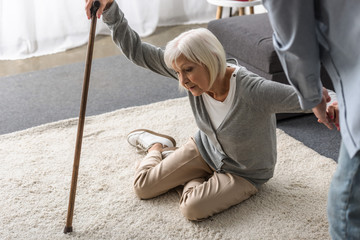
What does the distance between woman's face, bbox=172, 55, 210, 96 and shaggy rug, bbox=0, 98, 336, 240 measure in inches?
19.1

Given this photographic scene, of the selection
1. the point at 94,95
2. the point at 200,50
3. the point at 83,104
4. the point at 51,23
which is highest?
the point at 200,50

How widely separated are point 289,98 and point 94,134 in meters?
1.20

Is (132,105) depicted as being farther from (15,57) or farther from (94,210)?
(15,57)

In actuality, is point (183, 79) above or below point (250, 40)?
above

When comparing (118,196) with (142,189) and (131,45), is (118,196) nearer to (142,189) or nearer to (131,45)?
(142,189)

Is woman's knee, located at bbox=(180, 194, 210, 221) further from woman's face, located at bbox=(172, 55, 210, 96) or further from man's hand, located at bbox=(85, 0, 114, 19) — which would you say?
man's hand, located at bbox=(85, 0, 114, 19)

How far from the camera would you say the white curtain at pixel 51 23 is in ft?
11.9

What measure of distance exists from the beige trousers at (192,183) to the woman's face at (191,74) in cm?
36

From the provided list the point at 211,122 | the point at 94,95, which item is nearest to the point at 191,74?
the point at 211,122

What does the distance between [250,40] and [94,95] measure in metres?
0.99

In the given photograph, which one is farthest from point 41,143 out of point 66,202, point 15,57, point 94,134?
point 15,57

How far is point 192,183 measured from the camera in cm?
188

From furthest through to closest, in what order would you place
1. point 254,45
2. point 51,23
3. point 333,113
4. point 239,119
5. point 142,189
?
point 51,23, point 254,45, point 142,189, point 239,119, point 333,113

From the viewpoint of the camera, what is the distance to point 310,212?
1773 millimetres
